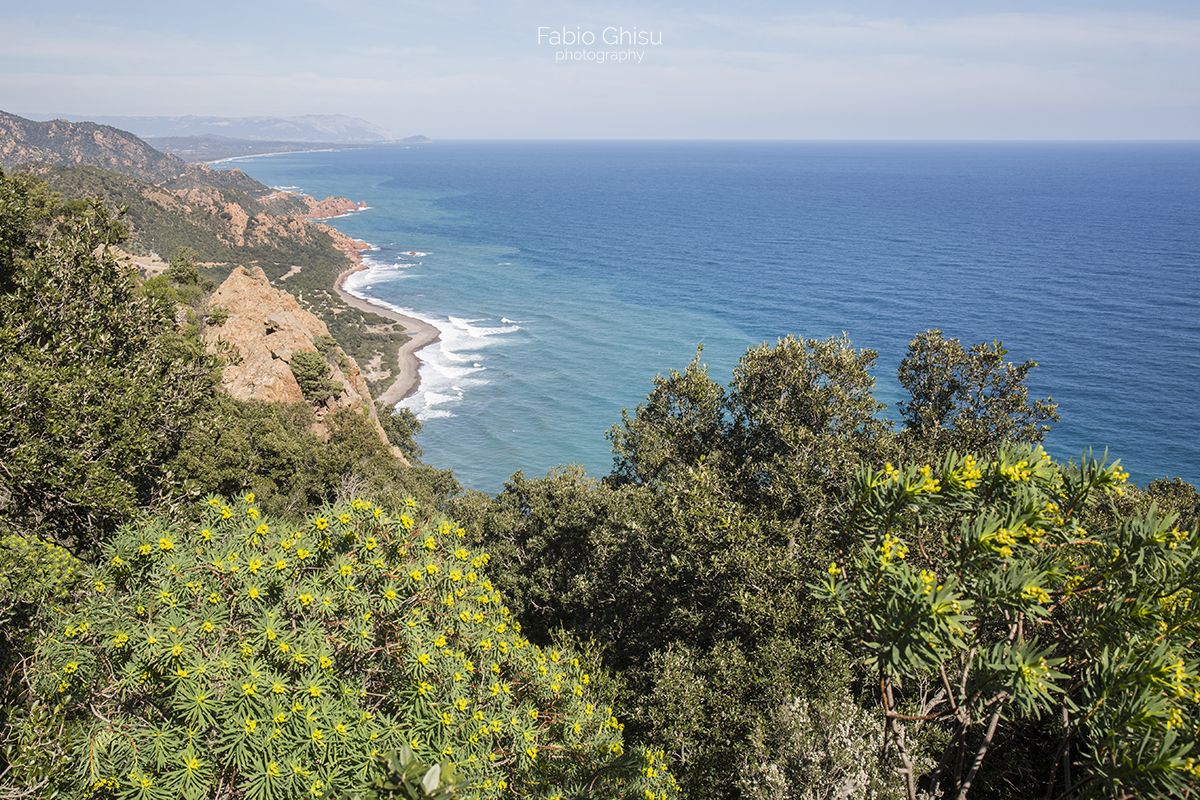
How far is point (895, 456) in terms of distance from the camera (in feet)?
51.6

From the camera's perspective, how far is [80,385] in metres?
12.8

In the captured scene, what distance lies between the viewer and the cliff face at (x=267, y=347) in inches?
1255

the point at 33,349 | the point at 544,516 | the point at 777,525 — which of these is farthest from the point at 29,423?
the point at 777,525

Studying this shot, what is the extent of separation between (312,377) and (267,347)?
3.75 m

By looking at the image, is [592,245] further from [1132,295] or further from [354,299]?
[1132,295]

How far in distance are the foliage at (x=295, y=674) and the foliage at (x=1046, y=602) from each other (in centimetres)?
447

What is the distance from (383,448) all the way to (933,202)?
570 feet

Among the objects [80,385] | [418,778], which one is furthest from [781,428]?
[80,385]

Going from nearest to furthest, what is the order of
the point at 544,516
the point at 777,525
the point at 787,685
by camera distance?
the point at 787,685 → the point at 777,525 → the point at 544,516

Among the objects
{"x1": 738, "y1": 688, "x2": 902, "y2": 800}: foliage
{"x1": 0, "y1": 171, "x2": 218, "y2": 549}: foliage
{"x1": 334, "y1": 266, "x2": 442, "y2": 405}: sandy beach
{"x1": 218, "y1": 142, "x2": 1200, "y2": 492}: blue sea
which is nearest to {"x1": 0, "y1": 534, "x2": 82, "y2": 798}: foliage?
{"x1": 0, "y1": 171, "x2": 218, "y2": 549}: foliage

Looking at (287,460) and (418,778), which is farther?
(287,460)

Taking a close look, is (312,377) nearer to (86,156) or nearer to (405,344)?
(405,344)

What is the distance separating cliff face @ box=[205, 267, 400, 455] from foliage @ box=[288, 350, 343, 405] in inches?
14.6

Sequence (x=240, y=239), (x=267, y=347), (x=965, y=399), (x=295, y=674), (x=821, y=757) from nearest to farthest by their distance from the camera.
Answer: (x=295, y=674), (x=821, y=757), (x=965, y=399), (x=267, y=347), (x=240, y=239)
